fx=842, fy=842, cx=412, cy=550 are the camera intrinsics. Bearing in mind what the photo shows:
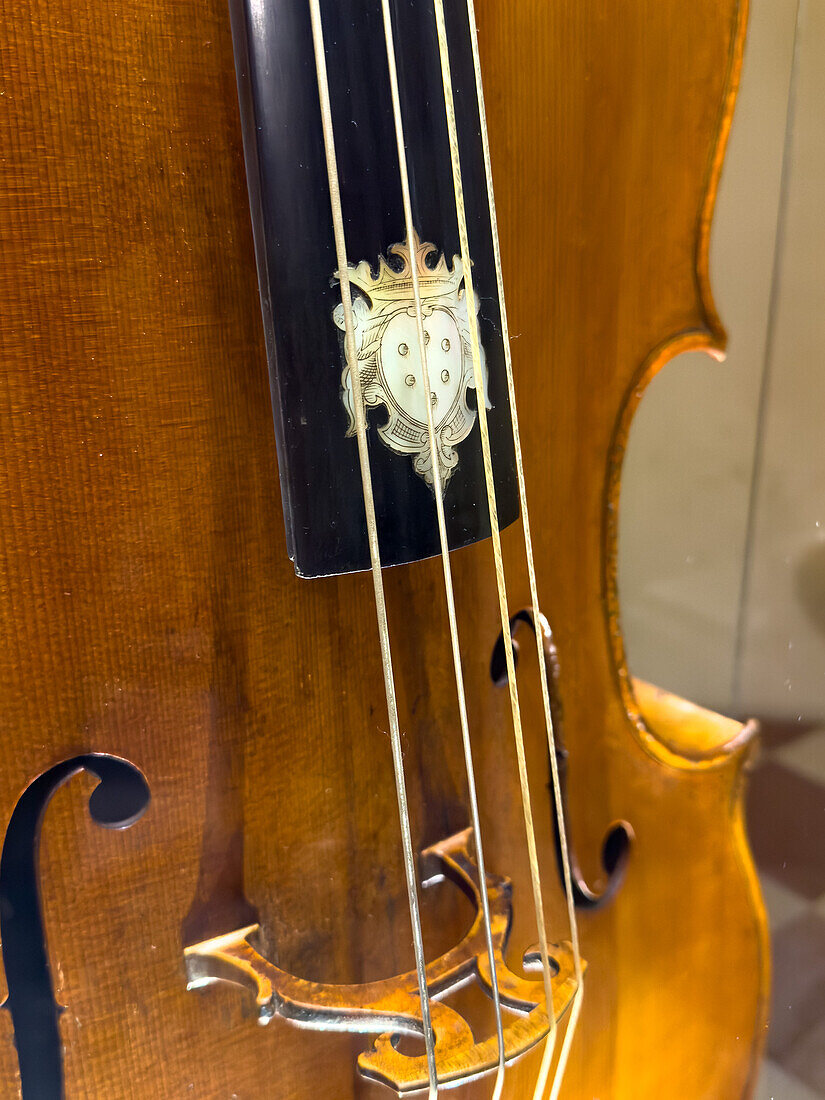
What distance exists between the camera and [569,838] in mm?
644

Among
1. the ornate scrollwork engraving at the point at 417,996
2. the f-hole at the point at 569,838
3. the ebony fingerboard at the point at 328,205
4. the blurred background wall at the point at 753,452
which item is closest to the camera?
the ebony fingerboard at the point at 328,205

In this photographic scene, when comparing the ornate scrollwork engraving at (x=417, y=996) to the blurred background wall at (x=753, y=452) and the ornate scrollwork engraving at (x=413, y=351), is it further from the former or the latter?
the blurred background wall at (x=753, y=452)

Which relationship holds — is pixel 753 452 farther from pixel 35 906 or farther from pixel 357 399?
pixel 35 906

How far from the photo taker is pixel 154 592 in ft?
1.40

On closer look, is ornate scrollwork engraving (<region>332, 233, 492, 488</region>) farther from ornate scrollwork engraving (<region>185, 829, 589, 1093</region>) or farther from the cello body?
ornate scrollwork engraving (<region>185, 829, 589, 1093</region>)

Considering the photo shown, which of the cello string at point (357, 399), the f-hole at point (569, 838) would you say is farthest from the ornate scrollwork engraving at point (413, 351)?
the f-hole at point (569, 838)

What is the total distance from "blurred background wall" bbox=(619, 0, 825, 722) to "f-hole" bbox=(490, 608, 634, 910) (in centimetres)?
43

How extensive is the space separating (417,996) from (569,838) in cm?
19

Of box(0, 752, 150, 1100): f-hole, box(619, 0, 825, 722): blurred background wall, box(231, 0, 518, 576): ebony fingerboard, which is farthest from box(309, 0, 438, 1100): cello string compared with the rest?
box(619, 0, 825, 722): blurred background wall

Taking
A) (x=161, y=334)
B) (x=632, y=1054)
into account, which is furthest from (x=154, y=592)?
(x=632, y=1054)

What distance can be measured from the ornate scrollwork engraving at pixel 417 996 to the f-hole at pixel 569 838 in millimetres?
95

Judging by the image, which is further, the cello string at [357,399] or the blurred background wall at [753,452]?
the blurred background wall at [753,452]

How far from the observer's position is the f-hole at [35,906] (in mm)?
415

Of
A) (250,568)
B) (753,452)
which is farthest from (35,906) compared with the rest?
(753,452)
